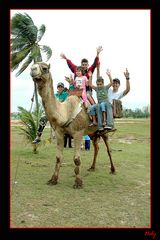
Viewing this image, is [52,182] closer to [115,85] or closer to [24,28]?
[115,85]

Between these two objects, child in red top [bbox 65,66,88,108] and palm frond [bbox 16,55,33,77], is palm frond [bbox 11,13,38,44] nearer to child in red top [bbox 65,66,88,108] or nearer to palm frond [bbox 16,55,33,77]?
palm frond [bbox 16,55,33,77]

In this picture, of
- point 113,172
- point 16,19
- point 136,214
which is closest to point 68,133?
point 113,172

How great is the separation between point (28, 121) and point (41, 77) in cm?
453

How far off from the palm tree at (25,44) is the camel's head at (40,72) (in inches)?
554

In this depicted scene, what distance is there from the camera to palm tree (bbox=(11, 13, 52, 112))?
1916 centimetres

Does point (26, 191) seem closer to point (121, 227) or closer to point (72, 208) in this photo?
point (72, 208)

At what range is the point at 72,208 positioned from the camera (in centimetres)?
492

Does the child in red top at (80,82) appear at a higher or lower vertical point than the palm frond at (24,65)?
lower

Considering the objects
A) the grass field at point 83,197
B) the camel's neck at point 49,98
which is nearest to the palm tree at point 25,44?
the grass field at point 83,197

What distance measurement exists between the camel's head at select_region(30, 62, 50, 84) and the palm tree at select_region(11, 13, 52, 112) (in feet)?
46.1

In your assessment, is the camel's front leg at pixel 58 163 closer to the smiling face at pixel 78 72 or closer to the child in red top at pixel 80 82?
the child in red top at pixel 80 82

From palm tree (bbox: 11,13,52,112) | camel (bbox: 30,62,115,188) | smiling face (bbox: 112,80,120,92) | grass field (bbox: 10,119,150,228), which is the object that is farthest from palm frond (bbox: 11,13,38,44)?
camel (bbox: 30,62,115,188)

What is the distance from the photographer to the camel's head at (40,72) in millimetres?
5395
